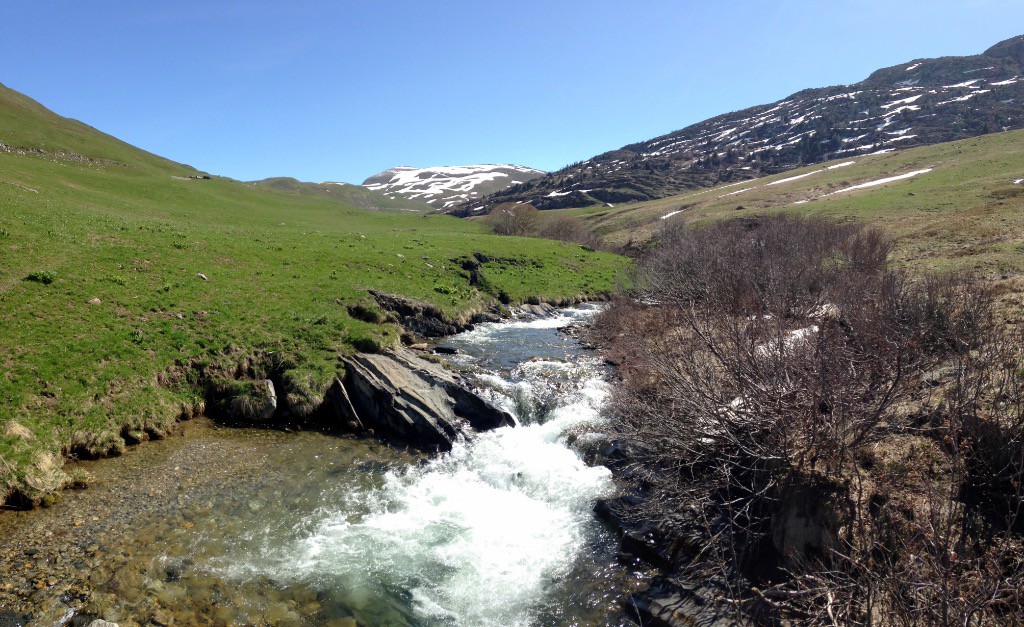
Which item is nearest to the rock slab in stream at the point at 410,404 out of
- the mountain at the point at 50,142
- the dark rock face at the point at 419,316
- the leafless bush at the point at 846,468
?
the leafless bush at the point at 846,468

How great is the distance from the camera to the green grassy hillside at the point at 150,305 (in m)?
13.3

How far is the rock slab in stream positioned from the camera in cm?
1653

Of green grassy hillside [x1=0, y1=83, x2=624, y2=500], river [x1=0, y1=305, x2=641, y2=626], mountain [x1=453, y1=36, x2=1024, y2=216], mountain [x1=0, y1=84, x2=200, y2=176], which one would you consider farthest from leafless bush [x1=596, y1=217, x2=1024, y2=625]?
mountain [x1=453, y1=36, x2=1024, y2=216]

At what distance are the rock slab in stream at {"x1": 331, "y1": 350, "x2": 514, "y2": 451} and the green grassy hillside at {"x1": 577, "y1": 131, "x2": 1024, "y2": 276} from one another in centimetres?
2435

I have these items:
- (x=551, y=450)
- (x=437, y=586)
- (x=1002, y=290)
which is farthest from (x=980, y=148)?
(x=437, y=586)

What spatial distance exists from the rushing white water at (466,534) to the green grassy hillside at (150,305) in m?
6.09

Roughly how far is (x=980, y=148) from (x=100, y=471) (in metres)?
134

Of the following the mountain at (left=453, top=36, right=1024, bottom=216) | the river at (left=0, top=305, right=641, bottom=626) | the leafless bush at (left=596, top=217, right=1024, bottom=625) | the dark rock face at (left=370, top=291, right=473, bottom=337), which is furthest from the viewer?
the mountain at (left=453, top=36, right=1024, bottom=216)

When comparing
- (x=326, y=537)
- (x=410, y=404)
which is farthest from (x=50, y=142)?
(x=326, y=537)

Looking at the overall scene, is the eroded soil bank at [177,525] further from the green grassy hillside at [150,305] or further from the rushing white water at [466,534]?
the green grassy hillside at [150,305]

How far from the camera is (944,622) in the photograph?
194 inches

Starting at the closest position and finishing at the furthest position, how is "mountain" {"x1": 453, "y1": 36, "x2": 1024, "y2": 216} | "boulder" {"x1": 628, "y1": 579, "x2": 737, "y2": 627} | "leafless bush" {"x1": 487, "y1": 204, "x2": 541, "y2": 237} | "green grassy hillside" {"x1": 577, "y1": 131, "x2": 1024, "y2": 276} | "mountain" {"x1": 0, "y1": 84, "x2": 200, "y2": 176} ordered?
"boulder" {"x1": 628, "y1": 579, "x2": 737, "y2": 627}
"green grassy hillside" {"x1": 577, "y1": 131, "x2": 1024, "y2": 276}
"mountain" {"x1": 0, "y1": 84, "x2": 200, "y2": 176}
"leafless bush" {"x1": 487, "y1": 204, "x2": 541, "y2": 237}
"mountain" {"x1": 453, "y1": 36, "x2": 1024, "y2": 216}

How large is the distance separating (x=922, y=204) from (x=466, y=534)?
236 feet

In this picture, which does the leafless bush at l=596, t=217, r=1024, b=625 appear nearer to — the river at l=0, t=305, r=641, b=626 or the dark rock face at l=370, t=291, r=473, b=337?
the river at l=0, t=305, r=641, b=626
